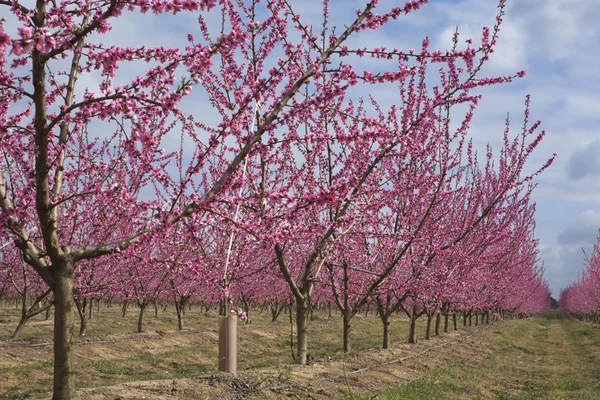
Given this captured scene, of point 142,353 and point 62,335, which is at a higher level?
point 62,335

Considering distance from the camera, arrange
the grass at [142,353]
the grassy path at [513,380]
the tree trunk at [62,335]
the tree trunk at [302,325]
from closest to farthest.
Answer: the tree trunk at [62,335] → the grassy path at [513,380] → the tree trunk at [302,325] → the grass at [142,353]

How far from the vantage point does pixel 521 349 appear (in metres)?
27.8

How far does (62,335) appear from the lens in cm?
650

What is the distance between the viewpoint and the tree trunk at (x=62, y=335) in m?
6.47

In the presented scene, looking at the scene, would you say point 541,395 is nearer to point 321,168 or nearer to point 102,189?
point 321,168

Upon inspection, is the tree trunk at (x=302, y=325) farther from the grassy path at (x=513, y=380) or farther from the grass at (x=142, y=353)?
the grassy path at (x=513, y=380)

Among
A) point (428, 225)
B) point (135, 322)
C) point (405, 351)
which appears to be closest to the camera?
point (428, 225)

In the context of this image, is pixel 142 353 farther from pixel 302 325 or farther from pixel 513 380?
pixel 513 380

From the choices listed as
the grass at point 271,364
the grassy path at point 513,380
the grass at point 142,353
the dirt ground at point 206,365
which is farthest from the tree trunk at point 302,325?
the grassy path at point 513,380

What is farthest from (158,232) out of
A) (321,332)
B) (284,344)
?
(321,332)

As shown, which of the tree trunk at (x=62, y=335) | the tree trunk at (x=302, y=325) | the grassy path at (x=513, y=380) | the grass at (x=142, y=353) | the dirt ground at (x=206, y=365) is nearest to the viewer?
the tree trunk at (x=62, y=335)

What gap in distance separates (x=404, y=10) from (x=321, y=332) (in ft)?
86.3

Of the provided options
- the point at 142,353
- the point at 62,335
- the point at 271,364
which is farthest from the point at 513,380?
the point at 62,335

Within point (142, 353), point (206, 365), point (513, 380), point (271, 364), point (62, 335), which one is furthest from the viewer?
point (142, 353)
